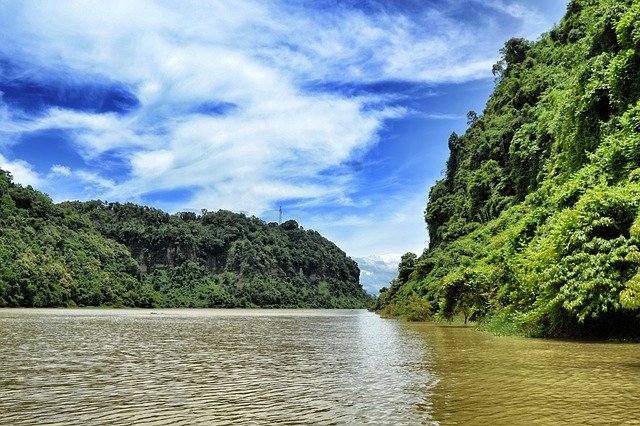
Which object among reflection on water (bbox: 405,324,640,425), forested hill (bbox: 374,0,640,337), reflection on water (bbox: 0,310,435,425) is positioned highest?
forested hill (bbox: 374,0,640,337)

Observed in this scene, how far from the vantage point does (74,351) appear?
66.1 feet

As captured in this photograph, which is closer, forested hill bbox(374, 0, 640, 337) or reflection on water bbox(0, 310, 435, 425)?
reflection on water bbox(0, 310, 435, 425)

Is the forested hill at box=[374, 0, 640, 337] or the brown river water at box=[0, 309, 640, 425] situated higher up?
the forested hill at box=[374, 0, 640, 337]

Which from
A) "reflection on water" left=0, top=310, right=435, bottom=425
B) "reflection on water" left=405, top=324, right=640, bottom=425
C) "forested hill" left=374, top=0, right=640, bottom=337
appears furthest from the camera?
"forested hill" left=374, top=0, right=640, bottom=337

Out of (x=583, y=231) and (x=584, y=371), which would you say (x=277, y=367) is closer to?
(x=584, y=371)

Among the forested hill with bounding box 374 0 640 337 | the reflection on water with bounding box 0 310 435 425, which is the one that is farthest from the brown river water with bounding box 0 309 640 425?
the forested hill with bounding box 374 0 640 337

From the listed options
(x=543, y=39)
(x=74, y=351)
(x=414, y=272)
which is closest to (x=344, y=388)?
(x=74, y=351)

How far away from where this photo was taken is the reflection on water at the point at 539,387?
28.6 feet

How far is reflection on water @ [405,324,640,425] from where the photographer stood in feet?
28.6

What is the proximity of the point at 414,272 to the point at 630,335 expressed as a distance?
60326mm

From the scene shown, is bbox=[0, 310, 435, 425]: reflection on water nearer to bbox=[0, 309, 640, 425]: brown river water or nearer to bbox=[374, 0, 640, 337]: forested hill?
bbox=[0, 309, 640, 425]: brown river water

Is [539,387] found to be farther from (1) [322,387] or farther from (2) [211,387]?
(2) [211,387]

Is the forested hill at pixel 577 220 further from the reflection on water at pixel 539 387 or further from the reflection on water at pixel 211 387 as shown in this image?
the reflection on water at pixel 211 387

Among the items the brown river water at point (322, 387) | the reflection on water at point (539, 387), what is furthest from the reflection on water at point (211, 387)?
the reflection on water at point (539, 387)
